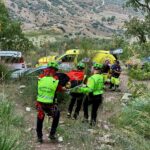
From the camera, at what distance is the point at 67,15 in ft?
422

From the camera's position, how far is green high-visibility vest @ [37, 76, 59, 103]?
36.3ft

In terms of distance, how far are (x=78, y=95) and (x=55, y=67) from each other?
3.54m

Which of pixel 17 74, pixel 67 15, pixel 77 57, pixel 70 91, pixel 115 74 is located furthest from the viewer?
pixel 67 15

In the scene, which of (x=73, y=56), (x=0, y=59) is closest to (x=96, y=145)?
(x=0, y=59)

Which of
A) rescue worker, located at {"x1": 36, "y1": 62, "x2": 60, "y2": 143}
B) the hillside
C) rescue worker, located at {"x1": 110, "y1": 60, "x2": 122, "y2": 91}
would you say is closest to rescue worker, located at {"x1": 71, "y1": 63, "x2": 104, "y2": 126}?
rescue worker, located at {"x1": 36, "y1": 62, "x2": 60, "y2": 143}

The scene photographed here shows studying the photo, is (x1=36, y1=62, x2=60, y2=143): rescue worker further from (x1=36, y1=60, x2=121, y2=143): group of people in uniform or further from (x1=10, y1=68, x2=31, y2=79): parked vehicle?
(x1=10, y1=68, x2=31, y2=79): parked vehicle

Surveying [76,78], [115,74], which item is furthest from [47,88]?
[115,74]

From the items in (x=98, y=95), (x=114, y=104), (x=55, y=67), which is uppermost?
(x=55, y=67)

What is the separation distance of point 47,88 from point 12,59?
11.5m

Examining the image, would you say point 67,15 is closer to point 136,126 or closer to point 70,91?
point 70,91

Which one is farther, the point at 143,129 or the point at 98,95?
the point at 98,95

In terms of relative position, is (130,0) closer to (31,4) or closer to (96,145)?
(96,145)

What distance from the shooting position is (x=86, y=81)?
14766mm

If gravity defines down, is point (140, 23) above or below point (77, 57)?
above
